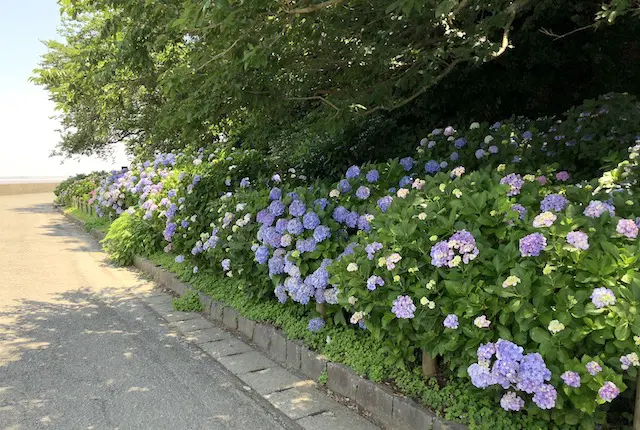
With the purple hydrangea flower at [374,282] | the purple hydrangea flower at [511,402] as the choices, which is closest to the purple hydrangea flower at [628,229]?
the purple hydrangea flower at [511,402]

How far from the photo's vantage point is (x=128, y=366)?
3.90 metres

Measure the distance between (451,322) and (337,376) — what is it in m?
1.13

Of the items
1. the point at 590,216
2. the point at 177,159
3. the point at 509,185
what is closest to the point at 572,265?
the point at 590,216

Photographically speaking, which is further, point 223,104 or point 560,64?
point 560,64

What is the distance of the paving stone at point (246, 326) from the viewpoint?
443 cm

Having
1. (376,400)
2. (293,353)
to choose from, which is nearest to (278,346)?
(293,353)

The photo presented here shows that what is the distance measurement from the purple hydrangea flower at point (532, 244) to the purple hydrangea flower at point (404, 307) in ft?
2.15

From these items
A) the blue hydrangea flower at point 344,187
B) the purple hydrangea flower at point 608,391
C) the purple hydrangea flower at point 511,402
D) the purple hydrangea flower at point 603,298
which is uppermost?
the blue hydrangea flower at point 344,187

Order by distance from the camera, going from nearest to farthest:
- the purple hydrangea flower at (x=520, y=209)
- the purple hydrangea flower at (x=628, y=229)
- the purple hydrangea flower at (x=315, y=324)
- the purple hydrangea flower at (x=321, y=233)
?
the purple hydrangea flower at (x=628, y=229)
the purple hydrangea flower at (x=520, y=209)
the purple hydrangea flower at (x=315, y=324)
the purple hydrangea flower at (x=321, y=233)

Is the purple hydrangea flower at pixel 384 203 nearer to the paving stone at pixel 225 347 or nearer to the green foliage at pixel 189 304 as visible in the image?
the paving stone at pixel 225 347

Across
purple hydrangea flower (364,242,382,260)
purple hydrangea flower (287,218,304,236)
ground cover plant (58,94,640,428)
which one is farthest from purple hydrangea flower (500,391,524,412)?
purple hydrangea flower (287,218,304,236)

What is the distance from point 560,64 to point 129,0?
5.92 m

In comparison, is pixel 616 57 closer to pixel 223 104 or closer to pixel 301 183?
pixel 301 183

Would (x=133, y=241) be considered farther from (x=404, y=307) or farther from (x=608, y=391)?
(x=608, y=391)
